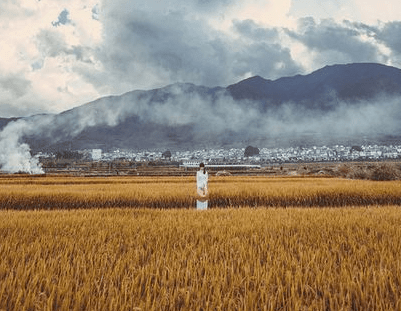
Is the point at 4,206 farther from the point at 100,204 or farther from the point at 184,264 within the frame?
the point at 184,264

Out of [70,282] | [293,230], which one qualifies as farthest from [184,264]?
[293,230]

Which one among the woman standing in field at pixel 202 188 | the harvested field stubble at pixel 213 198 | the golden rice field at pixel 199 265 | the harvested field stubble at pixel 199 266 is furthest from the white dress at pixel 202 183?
the harvested field stubble at pixel 199 266

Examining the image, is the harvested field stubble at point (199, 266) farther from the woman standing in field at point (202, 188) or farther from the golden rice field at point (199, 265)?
the woman standing in field at point (202, 188)

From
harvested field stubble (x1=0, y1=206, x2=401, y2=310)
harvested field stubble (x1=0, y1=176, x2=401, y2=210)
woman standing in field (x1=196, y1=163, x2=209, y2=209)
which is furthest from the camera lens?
harvested field stubble (x1=0, y1=176, x2=401, y2=210)

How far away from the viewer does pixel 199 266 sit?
3719mm

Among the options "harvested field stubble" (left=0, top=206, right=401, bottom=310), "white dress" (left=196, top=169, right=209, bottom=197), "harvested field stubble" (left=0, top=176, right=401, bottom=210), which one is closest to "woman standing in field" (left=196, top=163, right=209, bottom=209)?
"white dress" (left=196, top=169, right=209, bottom=197)

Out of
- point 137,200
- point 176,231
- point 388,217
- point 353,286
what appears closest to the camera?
point 353,286

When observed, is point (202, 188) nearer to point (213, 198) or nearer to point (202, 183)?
point (202, 183)

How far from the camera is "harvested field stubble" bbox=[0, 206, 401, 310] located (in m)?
2.72

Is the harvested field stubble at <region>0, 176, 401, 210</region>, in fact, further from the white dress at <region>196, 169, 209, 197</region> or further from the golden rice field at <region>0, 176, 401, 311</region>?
the golden rice field at <region>0, 176, 401, 311</region>

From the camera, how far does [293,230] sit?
6.11 m

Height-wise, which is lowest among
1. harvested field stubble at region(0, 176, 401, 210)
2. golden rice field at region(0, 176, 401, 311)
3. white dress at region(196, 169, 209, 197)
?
harvested field stubble at region(0, 176, 401, 210)

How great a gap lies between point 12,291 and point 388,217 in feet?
25.6

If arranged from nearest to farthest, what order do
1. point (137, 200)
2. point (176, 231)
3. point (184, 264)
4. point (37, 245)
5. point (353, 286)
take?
point (353, 286) < point (184, 264) < point (37, 245) < point (176, 231) < point (137, 200)
